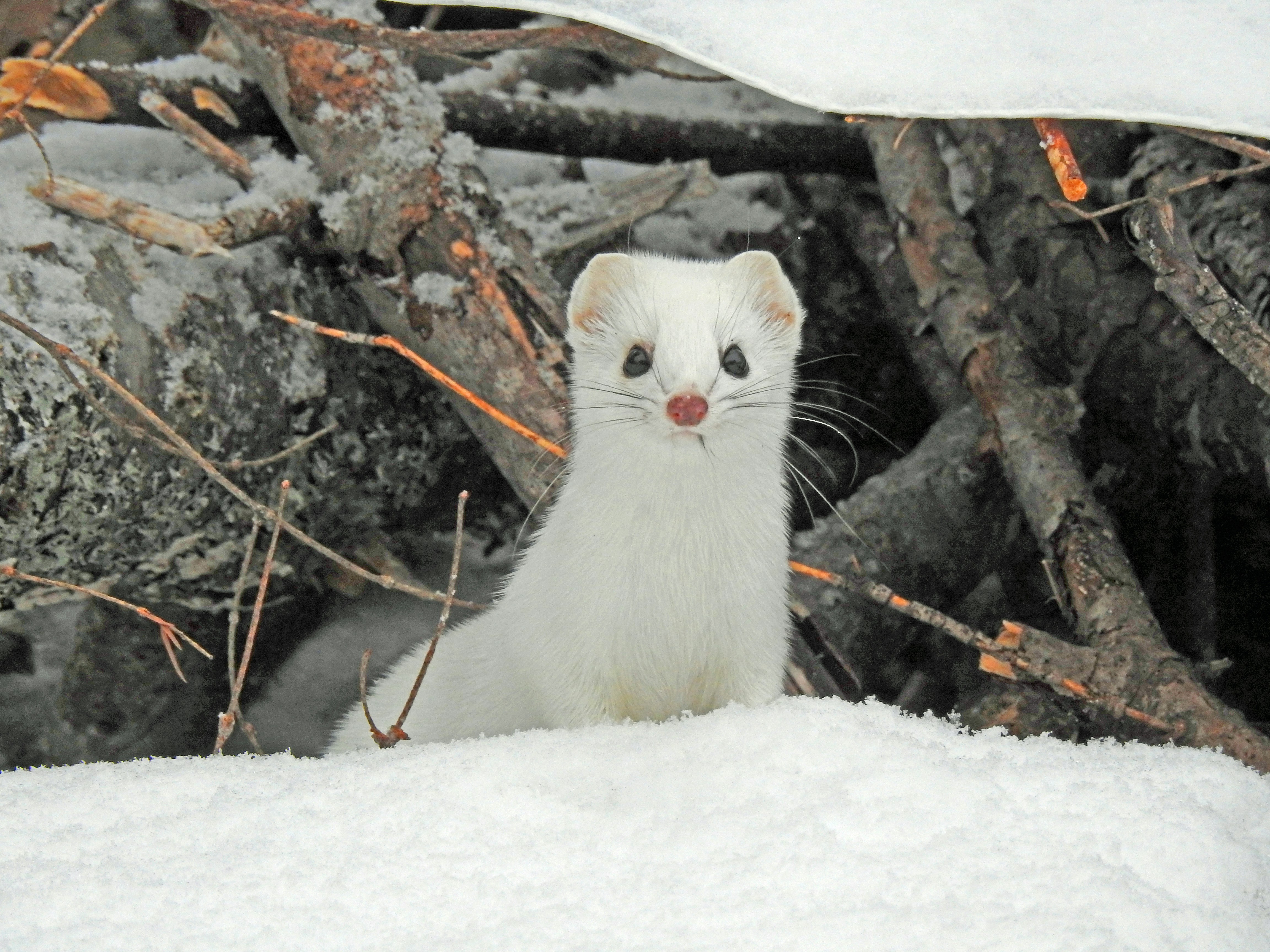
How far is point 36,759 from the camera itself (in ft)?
9.59

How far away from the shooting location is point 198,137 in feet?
8.99

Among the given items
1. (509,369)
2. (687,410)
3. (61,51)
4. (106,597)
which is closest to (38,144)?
(61,51)

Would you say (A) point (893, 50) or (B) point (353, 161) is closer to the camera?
(A) point (893, 50)

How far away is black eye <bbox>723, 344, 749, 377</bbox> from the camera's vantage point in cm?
220

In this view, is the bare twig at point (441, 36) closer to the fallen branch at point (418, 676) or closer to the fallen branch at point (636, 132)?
the fallen branch at point (636, 132)

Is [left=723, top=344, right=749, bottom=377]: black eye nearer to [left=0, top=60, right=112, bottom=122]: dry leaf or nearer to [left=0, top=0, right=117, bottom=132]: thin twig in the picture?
→ [left=0, top=0, right=117, bottom=132]: thin twig

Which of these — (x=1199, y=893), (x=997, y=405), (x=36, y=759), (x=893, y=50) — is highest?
(x=893, y=50)

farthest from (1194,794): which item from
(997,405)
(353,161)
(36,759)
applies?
(36,759)

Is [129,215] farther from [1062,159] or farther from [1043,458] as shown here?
[1043,458]

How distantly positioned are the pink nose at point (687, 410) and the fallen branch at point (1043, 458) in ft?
3.47

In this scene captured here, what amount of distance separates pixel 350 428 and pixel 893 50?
72.0 inches

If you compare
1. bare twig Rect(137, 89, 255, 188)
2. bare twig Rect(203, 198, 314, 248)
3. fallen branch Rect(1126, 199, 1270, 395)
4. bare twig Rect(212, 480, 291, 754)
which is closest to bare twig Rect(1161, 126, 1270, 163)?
fallen branch Rect(1126, 199, 1270, 395)

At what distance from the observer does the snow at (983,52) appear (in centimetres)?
189

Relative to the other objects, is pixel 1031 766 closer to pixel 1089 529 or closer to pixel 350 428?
pixel 1089 529
